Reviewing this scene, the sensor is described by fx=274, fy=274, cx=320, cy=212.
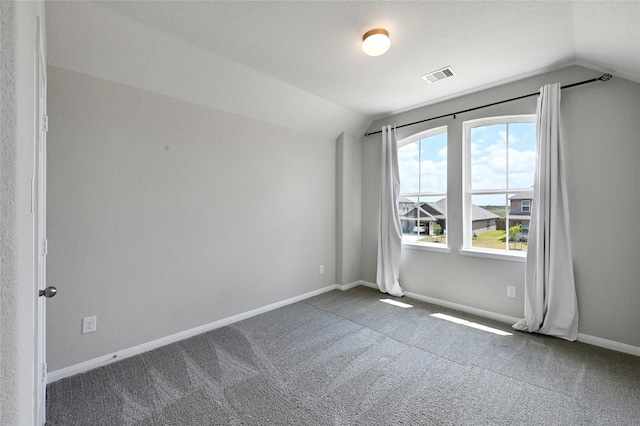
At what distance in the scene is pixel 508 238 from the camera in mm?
3166

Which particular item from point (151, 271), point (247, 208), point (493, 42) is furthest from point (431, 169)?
point (151, 271)

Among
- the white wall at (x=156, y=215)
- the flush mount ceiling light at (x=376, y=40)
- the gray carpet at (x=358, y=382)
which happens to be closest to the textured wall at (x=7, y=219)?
the gray carpet at (x=358, y=382)

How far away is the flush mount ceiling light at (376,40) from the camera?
6.90 feet

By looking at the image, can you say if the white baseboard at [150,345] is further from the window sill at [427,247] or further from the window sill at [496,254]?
the window sill at [496,254]

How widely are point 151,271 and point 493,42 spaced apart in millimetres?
3569

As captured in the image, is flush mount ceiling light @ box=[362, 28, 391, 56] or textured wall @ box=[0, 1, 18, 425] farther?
flush mount ceiling light @ box=[362, 28, 391, 56]

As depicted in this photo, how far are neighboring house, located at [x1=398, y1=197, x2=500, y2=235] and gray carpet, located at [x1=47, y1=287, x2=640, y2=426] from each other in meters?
1.26

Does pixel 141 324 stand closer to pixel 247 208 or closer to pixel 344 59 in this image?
pixel 247 208

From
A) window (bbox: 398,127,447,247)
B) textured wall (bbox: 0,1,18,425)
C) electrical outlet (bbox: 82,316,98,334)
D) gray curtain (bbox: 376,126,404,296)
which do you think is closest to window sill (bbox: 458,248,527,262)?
window (bbox: 398,127,447,247)

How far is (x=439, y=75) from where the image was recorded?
287 cm

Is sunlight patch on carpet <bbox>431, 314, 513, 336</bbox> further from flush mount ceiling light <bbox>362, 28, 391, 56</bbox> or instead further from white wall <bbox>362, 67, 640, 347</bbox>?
flush mount ceiling light <bbox>362, 28, 391, 56</bbox>

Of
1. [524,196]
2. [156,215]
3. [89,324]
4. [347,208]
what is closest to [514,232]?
[524,196]

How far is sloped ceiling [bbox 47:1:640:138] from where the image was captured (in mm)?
1880

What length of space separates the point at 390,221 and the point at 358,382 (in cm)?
236
